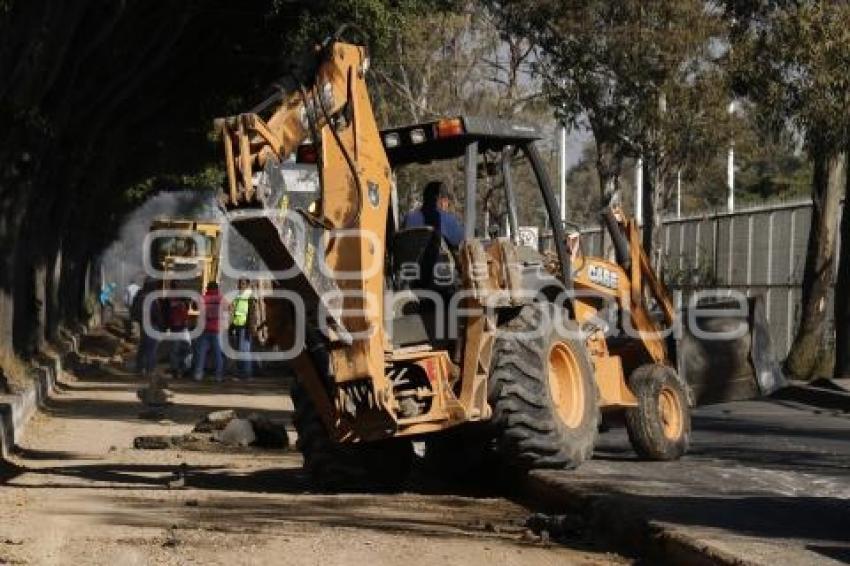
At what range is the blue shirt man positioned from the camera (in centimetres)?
1352

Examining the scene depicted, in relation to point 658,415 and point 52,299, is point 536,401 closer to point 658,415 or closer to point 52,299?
point 658,415

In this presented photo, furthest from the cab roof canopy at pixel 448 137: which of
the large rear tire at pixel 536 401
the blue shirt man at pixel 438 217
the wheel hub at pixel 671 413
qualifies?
the wheel hub at pixel 671 413

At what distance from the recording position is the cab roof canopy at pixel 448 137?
1353 cm

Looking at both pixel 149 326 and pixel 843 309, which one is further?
pixel 149 326

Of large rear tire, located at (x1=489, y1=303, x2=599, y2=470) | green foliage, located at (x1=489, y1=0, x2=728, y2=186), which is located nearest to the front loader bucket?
large rear tire, located at (x1=489, y1=303, x2=599, y2=470)

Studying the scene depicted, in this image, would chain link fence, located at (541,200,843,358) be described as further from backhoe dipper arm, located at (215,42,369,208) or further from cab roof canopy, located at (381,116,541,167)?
backhoe dipper arm, located at (215,42,369,208)

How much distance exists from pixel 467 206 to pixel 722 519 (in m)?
3.44

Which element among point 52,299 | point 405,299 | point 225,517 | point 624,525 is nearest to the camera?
point 624,525

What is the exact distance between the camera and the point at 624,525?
36.5ft

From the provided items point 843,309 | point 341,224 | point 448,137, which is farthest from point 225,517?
point 843,309

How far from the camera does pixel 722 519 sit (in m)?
11.1

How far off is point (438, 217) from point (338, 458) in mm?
2085

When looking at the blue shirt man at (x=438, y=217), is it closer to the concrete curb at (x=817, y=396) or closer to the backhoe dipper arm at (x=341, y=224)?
the backhoe dipper arm at (x=341, y=224)

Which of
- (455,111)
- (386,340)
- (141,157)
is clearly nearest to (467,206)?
(386,340)
